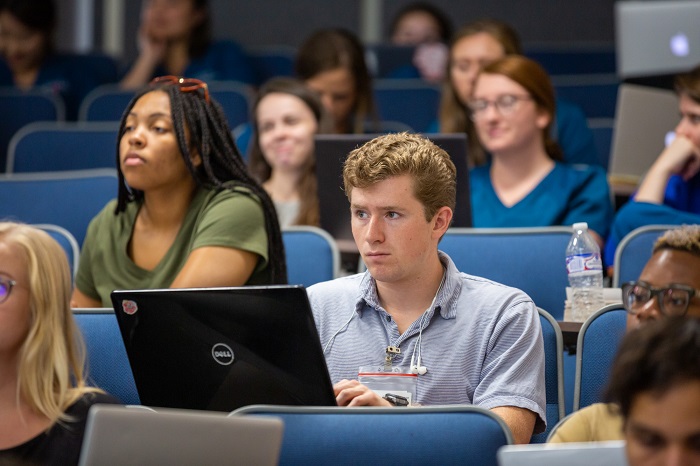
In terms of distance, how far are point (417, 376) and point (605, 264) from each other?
1.28 meters

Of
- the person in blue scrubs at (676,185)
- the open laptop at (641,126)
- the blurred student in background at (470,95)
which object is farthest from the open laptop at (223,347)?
the open laptop at (641,126)

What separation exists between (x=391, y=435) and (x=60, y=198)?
2301 mm

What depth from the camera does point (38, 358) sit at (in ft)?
6.48

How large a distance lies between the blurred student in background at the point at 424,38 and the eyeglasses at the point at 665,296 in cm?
393

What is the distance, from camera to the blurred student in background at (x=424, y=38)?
19.7 ft

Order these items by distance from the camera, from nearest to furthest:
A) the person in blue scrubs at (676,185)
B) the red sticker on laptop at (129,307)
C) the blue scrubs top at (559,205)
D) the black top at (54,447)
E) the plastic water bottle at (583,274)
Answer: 1. the black top at (54,447)
2. the red sticker on laptop at (129,307)
3. the plastic water bottle at (583,274)
4. the person in blue scrubs at (676,185)
5. the blue scrubs top at (559,205)

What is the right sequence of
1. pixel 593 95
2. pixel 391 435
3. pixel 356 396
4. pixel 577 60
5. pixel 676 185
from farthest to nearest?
pixel 577 60, pixel 593 95, pixel 676 185, pixel 356 396, pixel 391 435

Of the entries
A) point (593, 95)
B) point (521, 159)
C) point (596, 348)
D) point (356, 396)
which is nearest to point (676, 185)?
point (521, 159)

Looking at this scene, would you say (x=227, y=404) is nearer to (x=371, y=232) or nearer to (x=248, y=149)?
(x=371, y=232)

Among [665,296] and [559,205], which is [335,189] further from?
[665,296]

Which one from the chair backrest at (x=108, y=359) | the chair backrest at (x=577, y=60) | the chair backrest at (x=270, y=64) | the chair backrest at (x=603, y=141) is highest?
the chair backrest at (x=577, y=60)

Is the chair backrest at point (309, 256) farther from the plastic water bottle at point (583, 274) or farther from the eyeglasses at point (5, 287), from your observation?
the eyeglasses at point (5, 287)

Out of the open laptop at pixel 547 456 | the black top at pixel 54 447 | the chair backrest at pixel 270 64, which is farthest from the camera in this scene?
the chair backrest at pixel 270 64

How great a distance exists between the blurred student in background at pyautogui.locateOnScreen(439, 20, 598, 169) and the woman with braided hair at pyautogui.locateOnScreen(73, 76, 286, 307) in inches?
50.5
